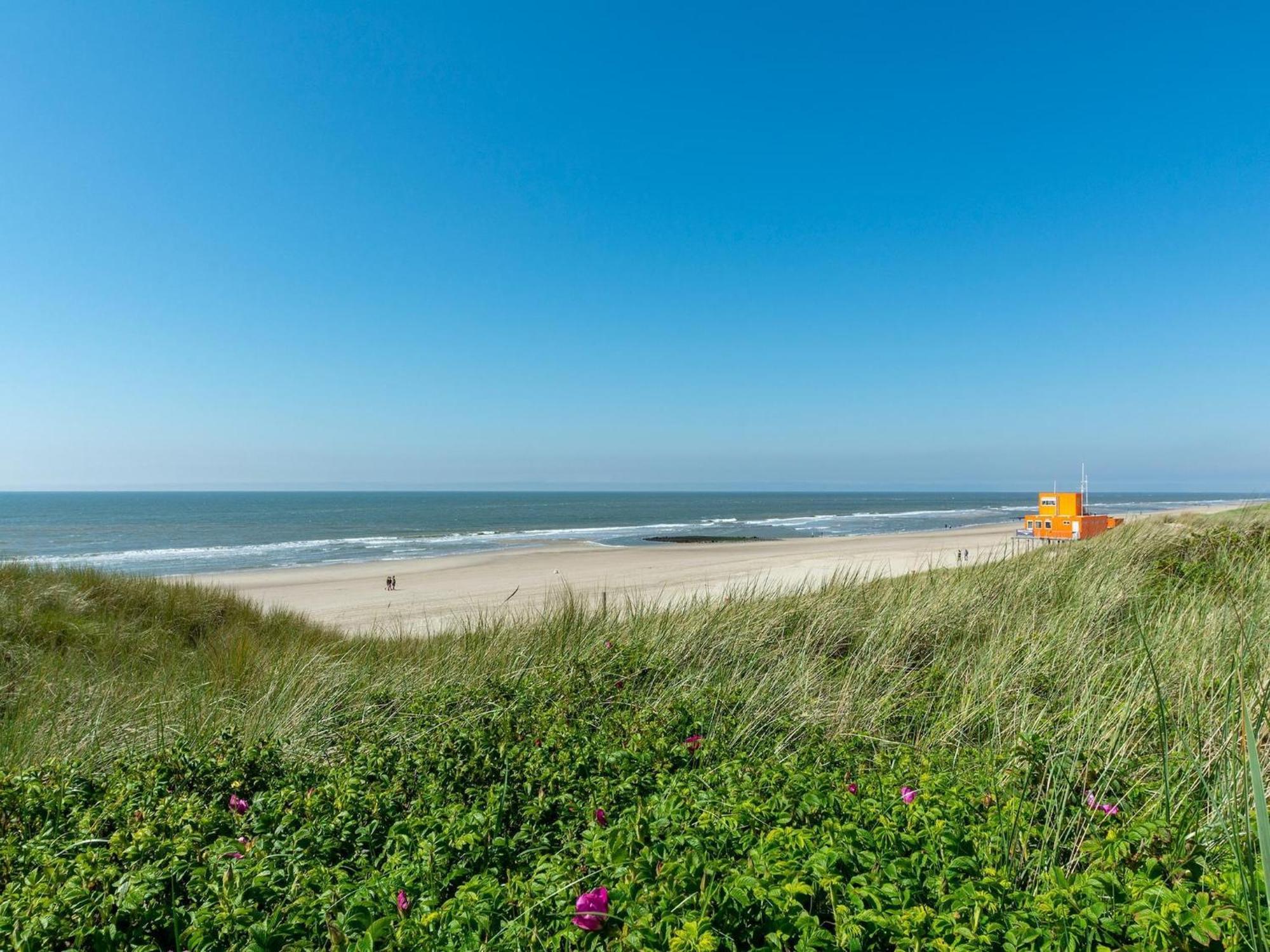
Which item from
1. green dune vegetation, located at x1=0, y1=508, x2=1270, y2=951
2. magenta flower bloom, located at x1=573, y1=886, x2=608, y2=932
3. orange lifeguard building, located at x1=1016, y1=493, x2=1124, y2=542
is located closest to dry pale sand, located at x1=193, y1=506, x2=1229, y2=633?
orange lifeguard building, located at x1=1016, y1=493, x2=1124, y2=542

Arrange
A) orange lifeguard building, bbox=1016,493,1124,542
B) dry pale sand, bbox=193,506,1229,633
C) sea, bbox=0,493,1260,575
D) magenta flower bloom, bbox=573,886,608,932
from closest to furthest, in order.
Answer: magenta flower bloom, bbox=573,886,608,932 → dry pale sand, bbox=193,506,1229,633 → orange lifeguard building, bbox=1016,493,1124,542 → sea, bbox=0,493,1260,575

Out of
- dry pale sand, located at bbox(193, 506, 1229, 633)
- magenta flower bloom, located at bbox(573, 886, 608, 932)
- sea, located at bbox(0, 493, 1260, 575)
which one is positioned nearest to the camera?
magenta flower bloom, located at bbox(573, 886, 608, 932)

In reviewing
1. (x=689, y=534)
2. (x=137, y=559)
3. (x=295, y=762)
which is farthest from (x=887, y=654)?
(x=689, y=534)

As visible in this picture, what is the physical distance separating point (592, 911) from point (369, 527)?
61543 mm

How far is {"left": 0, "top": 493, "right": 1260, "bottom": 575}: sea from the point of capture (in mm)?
36719

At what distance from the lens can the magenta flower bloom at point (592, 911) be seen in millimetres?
1729

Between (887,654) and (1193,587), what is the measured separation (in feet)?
11.4

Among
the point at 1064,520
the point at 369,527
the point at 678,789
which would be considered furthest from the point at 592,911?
the point at 369,527

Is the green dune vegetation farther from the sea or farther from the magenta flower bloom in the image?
the sea

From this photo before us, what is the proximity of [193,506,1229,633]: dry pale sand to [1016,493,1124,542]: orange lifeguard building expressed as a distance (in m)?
2.52

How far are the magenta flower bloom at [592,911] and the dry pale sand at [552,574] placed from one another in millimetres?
7380

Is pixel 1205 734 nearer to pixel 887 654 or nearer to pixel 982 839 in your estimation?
pixel 982 839

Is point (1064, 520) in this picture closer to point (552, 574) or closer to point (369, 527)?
point (552, 574)

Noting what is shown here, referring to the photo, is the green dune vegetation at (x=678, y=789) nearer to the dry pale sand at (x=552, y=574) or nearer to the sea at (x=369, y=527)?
the dry pale sand at (x=552, y=574)
